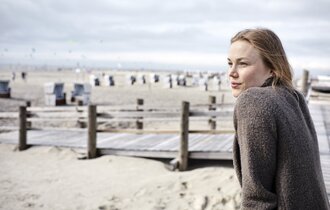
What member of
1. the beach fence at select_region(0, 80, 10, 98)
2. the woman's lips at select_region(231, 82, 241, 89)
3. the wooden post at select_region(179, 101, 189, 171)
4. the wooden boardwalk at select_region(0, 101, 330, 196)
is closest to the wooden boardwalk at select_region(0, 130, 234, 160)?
the wooden boardwalk at select_region(0, 101, 330, 196)

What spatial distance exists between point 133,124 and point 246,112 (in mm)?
12825

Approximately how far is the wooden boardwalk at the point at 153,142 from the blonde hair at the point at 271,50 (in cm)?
478

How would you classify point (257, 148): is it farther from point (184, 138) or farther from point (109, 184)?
point (184, 138)

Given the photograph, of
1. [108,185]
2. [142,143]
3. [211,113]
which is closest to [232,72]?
[108,185]

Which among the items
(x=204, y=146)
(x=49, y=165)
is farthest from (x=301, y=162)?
(x=49, y=165)

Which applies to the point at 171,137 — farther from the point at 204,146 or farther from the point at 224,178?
the point at 224,178

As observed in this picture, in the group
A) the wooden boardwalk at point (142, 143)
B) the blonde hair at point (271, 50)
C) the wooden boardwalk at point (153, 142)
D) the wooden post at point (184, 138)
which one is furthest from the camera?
the wooden boardwalk at point (142, 143)

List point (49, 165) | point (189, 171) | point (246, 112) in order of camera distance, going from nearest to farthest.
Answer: point (246, 112) < point (189, 171) < point (49, 165)

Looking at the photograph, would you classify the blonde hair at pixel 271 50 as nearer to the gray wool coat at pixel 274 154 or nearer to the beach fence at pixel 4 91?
the gray wool coat at pixel 274 154

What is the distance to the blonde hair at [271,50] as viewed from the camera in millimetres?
1355

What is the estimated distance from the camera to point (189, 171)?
23.8 feet

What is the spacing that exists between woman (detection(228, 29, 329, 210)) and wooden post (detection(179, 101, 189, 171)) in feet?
19.4

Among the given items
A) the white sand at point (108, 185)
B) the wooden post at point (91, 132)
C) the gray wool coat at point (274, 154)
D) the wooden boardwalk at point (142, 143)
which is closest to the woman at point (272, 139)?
the gray wool coat at point (274, 154)

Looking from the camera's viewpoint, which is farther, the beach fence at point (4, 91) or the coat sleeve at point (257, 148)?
the beach fence at point (4, 91)
